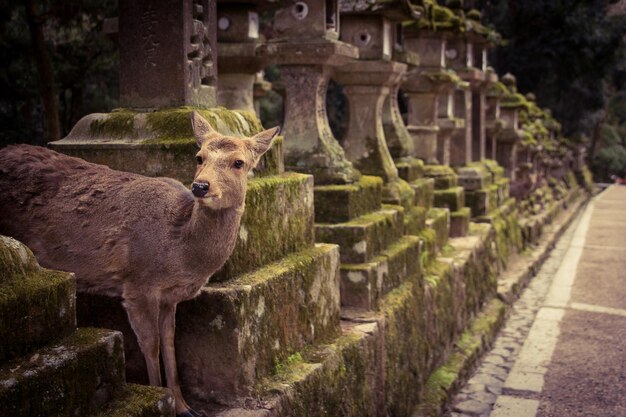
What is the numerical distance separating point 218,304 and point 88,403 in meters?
1.16

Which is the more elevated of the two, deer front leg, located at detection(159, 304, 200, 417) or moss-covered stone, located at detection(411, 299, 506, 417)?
deer front leg, located at detection(159, 304, 200, 417)

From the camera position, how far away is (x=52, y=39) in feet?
45.1

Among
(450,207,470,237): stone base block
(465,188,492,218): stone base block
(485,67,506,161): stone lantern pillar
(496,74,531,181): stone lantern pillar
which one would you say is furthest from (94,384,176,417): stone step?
(496,74,531,181): stone lantern pillar

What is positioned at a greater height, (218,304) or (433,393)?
(218,304)

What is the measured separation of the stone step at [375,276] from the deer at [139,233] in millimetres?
2502

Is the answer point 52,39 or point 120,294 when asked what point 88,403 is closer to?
point 120,294

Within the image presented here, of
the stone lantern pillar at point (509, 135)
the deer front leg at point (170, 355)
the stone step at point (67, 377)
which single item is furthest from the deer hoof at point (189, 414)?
the stone lantern pillar at point (509, 135)

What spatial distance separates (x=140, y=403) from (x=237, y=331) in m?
0.98

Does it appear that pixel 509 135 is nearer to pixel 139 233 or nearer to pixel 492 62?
pixel 492 62

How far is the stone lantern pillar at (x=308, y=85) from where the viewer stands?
643 centimetres

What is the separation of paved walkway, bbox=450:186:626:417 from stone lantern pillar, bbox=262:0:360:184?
2.48 meters

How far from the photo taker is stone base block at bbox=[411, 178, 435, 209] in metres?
8.80

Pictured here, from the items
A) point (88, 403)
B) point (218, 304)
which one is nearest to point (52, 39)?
point (218, 304)

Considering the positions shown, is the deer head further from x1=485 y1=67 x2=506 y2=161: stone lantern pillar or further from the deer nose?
x1=485 y1=67 x2=506 y2=161: stone lantern pillar
